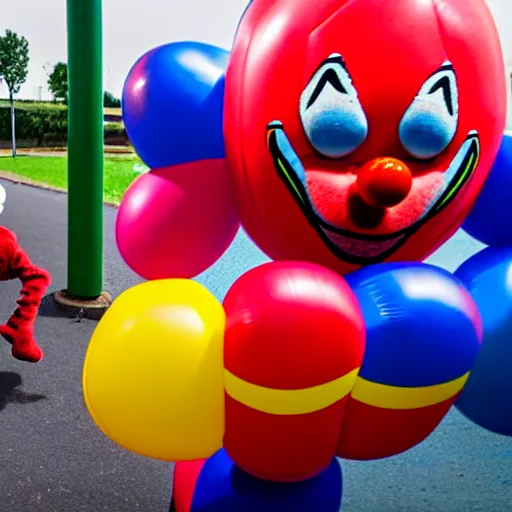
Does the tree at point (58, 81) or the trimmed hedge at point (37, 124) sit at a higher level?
the tree at point (58, 81)

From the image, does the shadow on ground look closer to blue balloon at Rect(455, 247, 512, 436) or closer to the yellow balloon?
the yellow balloon

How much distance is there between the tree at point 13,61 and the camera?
27.3 ft

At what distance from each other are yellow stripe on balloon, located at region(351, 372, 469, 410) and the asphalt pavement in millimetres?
844

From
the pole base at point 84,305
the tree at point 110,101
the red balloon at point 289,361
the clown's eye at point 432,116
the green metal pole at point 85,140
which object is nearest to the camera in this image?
the red balloon at point 289,361

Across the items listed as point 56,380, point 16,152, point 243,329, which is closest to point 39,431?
point 56,380

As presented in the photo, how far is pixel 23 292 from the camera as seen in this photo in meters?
2.52

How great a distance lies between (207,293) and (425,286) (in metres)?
0.40

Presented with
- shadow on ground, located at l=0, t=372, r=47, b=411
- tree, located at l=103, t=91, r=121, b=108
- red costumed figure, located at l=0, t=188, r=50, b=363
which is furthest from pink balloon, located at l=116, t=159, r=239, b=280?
tree, located at l=103, t=91, r=121, b=108

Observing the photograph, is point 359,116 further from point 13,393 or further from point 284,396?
point 13,393

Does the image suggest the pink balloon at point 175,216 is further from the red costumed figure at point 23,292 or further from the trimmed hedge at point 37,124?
the trimmed hedge at point 37,124

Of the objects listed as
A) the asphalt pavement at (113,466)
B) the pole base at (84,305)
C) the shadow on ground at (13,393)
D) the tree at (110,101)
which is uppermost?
the tree at (110,101)

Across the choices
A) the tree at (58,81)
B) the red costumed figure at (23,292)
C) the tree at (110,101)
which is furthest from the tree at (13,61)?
the red costumed figure at (23,292)

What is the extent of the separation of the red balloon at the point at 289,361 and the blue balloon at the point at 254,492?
0.22m

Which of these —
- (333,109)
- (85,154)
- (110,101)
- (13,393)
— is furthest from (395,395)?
(110,101)
